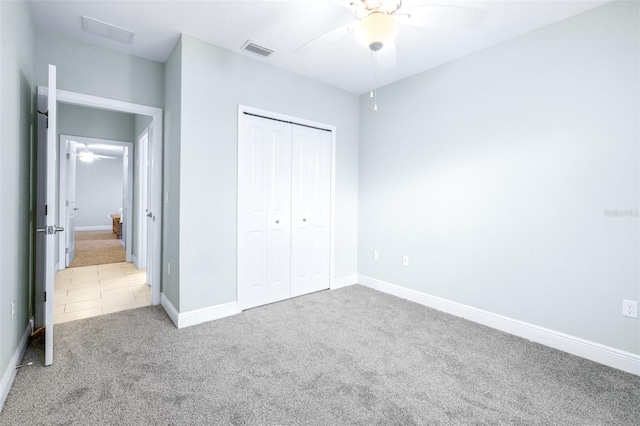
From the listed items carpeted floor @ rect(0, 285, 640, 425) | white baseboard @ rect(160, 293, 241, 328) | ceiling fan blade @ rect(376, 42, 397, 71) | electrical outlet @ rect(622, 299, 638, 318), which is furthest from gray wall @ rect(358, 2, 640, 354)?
white baseboard @ rect(160, 293, 241, 328)

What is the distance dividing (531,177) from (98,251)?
7.45 meters

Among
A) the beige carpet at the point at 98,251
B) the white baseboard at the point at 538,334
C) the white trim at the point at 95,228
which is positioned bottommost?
the white baseboard at the point at 538,334

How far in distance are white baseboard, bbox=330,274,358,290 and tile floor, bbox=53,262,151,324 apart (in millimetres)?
2159

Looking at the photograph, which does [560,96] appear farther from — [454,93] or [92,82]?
[92,82]

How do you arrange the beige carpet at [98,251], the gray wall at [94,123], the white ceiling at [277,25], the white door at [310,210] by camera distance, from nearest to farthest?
the white ceiling at [277,25]
the white door at [310,210]
the gray wall at [94,123]
the beige carpet at [98,251]

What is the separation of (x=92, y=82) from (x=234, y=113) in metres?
1.30

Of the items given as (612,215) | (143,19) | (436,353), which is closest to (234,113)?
(143,19)

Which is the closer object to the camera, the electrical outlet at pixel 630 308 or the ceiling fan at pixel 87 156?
the electrical outlet at pixel 630 308

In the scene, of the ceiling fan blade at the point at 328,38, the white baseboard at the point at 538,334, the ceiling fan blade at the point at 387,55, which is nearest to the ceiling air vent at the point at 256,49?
the ceiling fan blade at the point at 328,38

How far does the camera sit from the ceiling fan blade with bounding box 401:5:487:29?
5.04 ft

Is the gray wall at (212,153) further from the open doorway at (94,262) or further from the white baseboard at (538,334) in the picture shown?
the white baseboard at (538,334)

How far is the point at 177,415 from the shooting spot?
158 centimetres

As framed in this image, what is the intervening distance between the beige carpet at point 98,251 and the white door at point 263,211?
361 centimetres

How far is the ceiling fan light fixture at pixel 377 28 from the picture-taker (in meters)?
1.60
